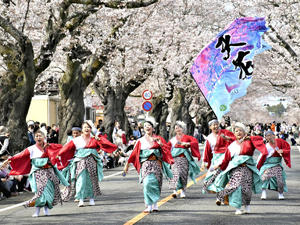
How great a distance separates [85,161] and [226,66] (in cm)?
323

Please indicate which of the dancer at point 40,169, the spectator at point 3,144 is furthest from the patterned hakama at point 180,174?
the spectator at point 3,144

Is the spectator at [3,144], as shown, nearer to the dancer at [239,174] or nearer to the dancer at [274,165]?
the dancer at [239,174]

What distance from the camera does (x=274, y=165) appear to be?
1359 cm

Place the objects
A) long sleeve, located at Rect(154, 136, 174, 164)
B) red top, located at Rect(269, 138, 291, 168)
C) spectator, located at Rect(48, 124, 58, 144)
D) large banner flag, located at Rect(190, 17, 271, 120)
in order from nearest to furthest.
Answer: long sleeve, located at Rect(154, 136, 174, 164)
large banner flag, located at Rect(190, 17, 271, 120)
red top, located at Rect(269, 138, 291, 168)
spectator, located at Rect(48, 124, 58, 144)

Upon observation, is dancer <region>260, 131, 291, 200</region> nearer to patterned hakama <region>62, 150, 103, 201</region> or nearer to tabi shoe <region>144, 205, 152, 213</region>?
tabi shoe <region>144, 205, 152, 213</region>

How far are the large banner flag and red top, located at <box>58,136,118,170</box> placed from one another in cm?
223

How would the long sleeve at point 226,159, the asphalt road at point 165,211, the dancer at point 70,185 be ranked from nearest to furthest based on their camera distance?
the asphalt road at point 165,211
the long sleeve at point 226,159
the dancer at point 70,185

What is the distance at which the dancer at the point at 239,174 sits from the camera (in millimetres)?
10750

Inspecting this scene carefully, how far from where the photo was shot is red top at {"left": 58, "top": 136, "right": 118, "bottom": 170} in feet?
40.7

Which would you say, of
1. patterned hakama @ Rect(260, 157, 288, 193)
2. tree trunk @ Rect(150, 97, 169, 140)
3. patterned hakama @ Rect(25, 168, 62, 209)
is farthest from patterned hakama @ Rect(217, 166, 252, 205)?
tree trunk @ Rect(150, 97, 169, 140)

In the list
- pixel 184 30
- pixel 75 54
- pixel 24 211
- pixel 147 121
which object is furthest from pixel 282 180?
pixel 184 30

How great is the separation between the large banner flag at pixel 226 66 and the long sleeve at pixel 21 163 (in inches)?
133

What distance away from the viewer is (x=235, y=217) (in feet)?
33.7

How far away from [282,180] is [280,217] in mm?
3213
